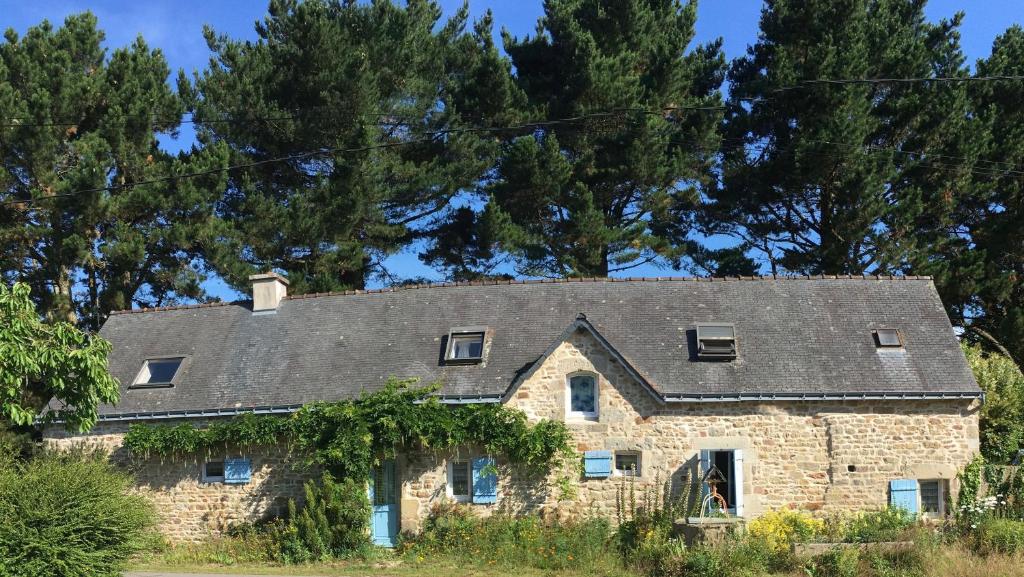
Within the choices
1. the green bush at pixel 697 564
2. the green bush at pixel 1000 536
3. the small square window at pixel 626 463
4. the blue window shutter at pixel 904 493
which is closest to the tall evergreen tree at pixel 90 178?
the small square window at pixel 626 463

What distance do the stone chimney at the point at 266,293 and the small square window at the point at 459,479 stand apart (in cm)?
664

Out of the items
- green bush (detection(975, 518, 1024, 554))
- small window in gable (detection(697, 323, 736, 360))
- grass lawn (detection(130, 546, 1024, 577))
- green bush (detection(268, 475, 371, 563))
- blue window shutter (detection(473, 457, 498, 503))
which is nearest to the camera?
grass lawn (detection(130, 546, 1024, 577))

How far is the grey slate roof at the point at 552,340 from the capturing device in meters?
17.7

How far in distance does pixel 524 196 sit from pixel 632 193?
3.75 meters

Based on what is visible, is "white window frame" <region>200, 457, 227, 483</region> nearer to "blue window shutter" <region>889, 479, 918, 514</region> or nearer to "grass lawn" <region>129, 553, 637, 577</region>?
"grass lawn" <region>129, 553, 637, 577</region>

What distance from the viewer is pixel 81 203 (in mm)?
25250

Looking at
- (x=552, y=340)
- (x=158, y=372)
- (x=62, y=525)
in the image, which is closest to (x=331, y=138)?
(x=158, y=372)

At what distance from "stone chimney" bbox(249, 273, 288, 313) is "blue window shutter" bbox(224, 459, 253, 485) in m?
4.47

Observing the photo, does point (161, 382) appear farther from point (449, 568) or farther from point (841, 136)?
point (841, 136)

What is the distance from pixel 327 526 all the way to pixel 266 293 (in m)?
6.91

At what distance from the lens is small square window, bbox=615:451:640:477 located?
17.3m

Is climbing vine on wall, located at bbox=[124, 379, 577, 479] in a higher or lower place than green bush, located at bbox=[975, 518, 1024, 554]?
higher

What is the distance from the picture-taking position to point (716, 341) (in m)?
18.5

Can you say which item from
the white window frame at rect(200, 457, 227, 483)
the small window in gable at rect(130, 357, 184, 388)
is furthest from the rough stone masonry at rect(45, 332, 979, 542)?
the small window in gable at rect(130, 357, 184, 388)
